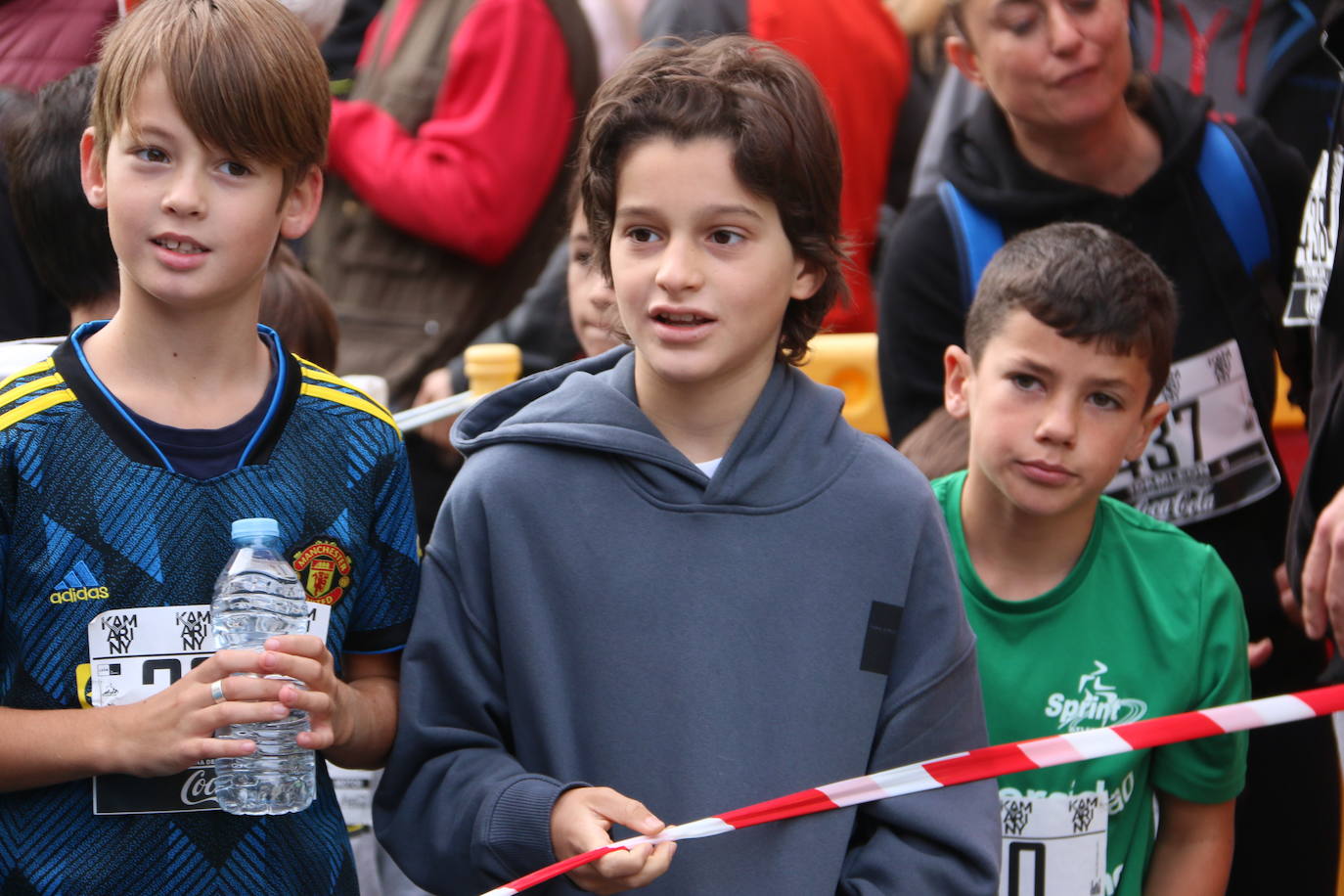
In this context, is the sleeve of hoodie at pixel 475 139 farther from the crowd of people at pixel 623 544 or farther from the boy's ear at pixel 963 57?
the crowd of people at pixel 623 544

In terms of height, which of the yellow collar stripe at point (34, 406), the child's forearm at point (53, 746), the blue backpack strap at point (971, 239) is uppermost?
the blue backpack strap at point (971, 239)

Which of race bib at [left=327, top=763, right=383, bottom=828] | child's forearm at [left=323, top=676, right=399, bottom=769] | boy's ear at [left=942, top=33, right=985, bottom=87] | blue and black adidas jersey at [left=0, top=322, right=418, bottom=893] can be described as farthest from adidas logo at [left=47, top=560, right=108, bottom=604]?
boy's ear at [left=942, top=33, right=985, bottom=87]

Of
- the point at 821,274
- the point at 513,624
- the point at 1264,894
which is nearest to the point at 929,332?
the point at 821,274

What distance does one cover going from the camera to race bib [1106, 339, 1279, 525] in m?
3.73

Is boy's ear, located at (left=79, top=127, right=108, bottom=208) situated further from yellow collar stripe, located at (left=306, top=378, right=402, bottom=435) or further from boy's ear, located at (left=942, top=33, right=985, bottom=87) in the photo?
boy's ear, located at (left=942, top=33, right=985, bottom=87)

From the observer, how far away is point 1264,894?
378 cm

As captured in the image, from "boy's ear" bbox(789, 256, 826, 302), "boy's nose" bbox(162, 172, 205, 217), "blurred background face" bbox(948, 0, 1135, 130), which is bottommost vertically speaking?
"boy's nose" bbox(162, 172, 205, 217)

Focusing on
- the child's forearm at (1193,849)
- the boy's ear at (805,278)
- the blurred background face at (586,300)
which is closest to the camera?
the boy's ear at (805,278)

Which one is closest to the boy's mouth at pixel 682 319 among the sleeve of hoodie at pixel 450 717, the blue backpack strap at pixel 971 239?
the sleeve of hoodie at pixel 450 717

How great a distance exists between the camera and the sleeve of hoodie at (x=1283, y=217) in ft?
12.5

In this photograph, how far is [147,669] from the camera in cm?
248

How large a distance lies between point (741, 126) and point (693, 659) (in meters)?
0.81

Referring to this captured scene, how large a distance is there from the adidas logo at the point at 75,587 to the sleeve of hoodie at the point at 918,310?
2102 millimetres

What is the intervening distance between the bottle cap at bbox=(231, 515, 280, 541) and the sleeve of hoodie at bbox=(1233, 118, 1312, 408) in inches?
91.2
